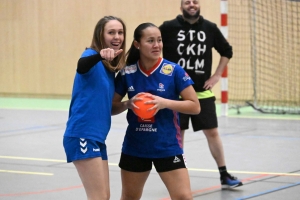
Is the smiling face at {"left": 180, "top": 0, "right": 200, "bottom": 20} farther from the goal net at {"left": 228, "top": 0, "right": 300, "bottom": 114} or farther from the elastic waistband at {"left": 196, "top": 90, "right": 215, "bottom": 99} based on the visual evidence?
the goal net at {"left": 228, "top": 0, "right": 300, "bottom": 114}

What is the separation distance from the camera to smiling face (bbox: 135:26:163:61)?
3.96 meters

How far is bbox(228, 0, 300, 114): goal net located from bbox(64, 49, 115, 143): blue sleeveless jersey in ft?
29.0

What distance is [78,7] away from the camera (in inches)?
621

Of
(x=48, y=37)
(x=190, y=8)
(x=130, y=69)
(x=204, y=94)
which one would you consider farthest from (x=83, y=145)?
(x=48, y=37)

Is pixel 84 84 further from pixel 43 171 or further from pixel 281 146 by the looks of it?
pixel 281 146

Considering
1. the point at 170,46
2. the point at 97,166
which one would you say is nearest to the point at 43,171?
the point at 170,46

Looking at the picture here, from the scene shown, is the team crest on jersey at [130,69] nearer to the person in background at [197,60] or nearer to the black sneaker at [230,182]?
the person in background at [197,60]

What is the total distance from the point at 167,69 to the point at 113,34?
0.43 meters

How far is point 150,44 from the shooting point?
3971 mm

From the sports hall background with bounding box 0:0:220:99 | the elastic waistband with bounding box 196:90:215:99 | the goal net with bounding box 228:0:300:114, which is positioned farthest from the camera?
the sports hall background with bounding box 0:0:220:99

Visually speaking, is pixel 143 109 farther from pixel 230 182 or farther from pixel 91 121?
pixel 230 182

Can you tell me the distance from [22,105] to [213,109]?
9315 millimetres

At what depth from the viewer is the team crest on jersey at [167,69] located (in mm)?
4000

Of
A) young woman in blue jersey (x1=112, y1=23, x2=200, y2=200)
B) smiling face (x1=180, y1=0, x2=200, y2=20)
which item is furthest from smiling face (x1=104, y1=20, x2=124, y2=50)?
smiling face (x1=180, y1=0, x2=200, y2=20)
